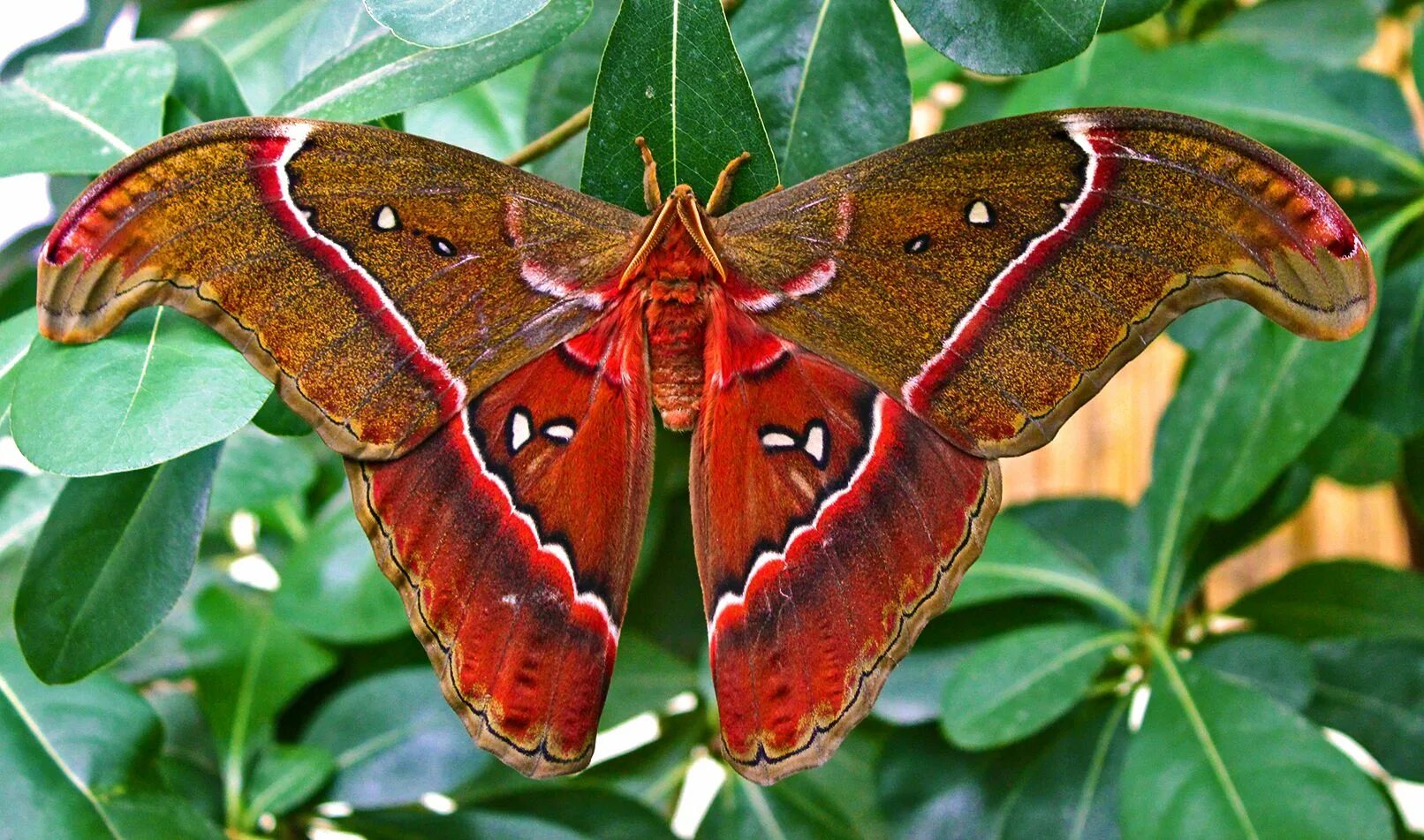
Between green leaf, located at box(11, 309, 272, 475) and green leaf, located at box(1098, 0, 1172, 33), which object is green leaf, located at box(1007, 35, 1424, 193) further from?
green leaf, located at box(11, 309, 272, 475)

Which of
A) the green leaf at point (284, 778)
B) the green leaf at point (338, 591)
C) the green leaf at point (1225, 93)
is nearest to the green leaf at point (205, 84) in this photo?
the green leaf at point (338, 591)

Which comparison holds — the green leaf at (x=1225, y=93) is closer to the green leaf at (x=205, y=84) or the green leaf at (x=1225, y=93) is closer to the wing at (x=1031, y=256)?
the wing at (x=1031, y=256)

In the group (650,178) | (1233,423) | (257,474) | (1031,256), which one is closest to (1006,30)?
(1031,256)

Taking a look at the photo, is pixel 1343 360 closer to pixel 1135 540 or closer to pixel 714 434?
pixel 1135 540

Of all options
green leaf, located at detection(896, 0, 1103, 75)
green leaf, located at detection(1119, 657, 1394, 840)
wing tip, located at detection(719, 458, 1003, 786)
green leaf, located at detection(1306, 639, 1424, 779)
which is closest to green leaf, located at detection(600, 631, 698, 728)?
green leaf, located at detection(1119, 657, 1394, 840)

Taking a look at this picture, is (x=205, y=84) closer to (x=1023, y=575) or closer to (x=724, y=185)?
(x=724, y=185)

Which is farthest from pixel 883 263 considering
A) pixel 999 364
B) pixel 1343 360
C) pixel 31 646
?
pixel 31 646
